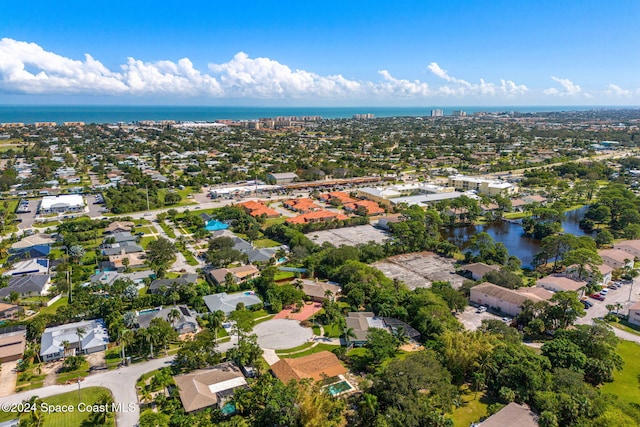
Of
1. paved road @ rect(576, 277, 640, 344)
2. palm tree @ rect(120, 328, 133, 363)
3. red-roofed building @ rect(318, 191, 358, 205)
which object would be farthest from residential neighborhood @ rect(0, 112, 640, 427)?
red-roofed building @ rect(318, 191, 358, 205)

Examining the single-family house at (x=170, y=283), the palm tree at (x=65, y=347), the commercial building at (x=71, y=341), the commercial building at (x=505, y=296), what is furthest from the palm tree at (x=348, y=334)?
the palm tree at (x=65, y=347)

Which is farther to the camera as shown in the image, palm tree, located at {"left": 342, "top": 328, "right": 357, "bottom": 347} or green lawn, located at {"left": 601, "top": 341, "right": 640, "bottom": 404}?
palm tree, located at {"left": 342, "top": 328, "right": 357, "bottom": 347}

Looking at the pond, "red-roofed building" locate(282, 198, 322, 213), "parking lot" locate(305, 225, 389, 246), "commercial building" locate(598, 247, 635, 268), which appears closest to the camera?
"commercial building" locate(598, 247, 635, 268)

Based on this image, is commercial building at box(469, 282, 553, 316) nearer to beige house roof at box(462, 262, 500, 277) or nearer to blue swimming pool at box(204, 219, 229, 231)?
beige house roof at box(462, 262, 500, 277)

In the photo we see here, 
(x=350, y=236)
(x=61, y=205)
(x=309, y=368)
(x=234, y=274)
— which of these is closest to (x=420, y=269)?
(x=350, y=236)

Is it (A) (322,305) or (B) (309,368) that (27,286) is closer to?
(A) (322,305)

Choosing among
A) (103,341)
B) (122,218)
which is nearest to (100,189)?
(122,218)
